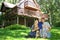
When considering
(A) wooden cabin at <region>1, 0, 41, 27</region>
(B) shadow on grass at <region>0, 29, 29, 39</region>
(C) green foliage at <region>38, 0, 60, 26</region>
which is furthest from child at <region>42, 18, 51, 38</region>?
(C) green foliage at <region>38, 0, 60, 26</region>

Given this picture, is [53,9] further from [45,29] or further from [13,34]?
[45,29]

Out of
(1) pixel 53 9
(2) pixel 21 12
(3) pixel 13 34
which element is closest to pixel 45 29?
(3) pixel 13 34

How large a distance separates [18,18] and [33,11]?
2919 mm

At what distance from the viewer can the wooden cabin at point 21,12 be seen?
A: 33594 millimetres

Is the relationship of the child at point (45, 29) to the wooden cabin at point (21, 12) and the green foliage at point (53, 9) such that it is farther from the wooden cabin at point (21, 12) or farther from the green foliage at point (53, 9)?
the green foliage at point (53, 9)

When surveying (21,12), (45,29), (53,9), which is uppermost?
(21,12)

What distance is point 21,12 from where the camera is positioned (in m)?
33.5

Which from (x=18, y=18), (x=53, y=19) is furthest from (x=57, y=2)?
(x=18, y=18)

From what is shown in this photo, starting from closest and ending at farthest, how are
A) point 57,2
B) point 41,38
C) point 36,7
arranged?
1. point 41,38
2. point 36,7
3. point 57,2

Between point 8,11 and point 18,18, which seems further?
point 8,11

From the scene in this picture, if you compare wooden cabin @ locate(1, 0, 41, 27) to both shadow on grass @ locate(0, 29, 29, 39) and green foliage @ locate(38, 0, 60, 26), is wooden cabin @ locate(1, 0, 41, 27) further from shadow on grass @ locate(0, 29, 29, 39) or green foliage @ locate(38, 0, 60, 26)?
green foliage @ locate(38, 0, 60, 26)

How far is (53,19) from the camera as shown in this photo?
179 feet

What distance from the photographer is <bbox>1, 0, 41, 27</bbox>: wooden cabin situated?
110 ft

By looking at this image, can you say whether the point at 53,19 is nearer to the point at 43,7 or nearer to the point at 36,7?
the point at 43,7
